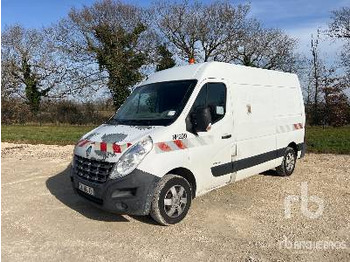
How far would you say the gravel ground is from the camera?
4094 mm

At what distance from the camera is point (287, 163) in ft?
25.3

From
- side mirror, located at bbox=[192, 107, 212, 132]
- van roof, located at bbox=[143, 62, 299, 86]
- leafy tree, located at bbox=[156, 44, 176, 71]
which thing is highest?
leafy tree, located at bbox=[156, 44, 176, 71]

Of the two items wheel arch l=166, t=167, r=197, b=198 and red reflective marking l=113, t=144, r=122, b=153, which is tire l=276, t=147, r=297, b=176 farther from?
red reflective marking l=113, t=144, r=122, b=153

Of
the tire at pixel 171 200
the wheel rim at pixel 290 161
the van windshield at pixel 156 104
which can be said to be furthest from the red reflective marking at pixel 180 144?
the wheel rim at pixel 290 161

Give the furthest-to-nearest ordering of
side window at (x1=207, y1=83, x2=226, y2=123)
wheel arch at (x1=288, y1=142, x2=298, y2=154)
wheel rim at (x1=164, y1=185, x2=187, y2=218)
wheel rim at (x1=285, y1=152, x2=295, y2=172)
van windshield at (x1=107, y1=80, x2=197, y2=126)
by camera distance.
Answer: wheel arch at (x1=288, y1=142, x2=298, y2=154)
wheel rim at (x1=285, y1=152, x2=295, y2=172)
side window at (x1=207, y1=83, x2=226, y2=123)
van windshield at (x1=107, y1=80, x2=197, y2=126)
wheel rim at (x1=164, y1=185, x2=187, y2=218)

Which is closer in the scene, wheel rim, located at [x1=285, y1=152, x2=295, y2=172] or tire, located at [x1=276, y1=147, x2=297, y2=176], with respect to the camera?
tire, located at [x1=276, y1=147, x2=297, y2=176]

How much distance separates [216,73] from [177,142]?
1.50 m

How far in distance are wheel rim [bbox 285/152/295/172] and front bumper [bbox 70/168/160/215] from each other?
13.3ft

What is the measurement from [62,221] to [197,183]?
6.82ft

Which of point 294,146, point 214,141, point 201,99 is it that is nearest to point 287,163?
point 294,146

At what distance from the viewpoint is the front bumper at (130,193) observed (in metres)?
4.51

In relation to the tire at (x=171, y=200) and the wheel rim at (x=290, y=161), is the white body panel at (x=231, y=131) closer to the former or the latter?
the tire at (x=171, y=200)

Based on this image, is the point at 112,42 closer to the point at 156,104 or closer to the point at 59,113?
the point at 59,113

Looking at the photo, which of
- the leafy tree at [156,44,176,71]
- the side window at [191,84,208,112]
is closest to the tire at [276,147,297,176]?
the side window at [191,84,208,112]
